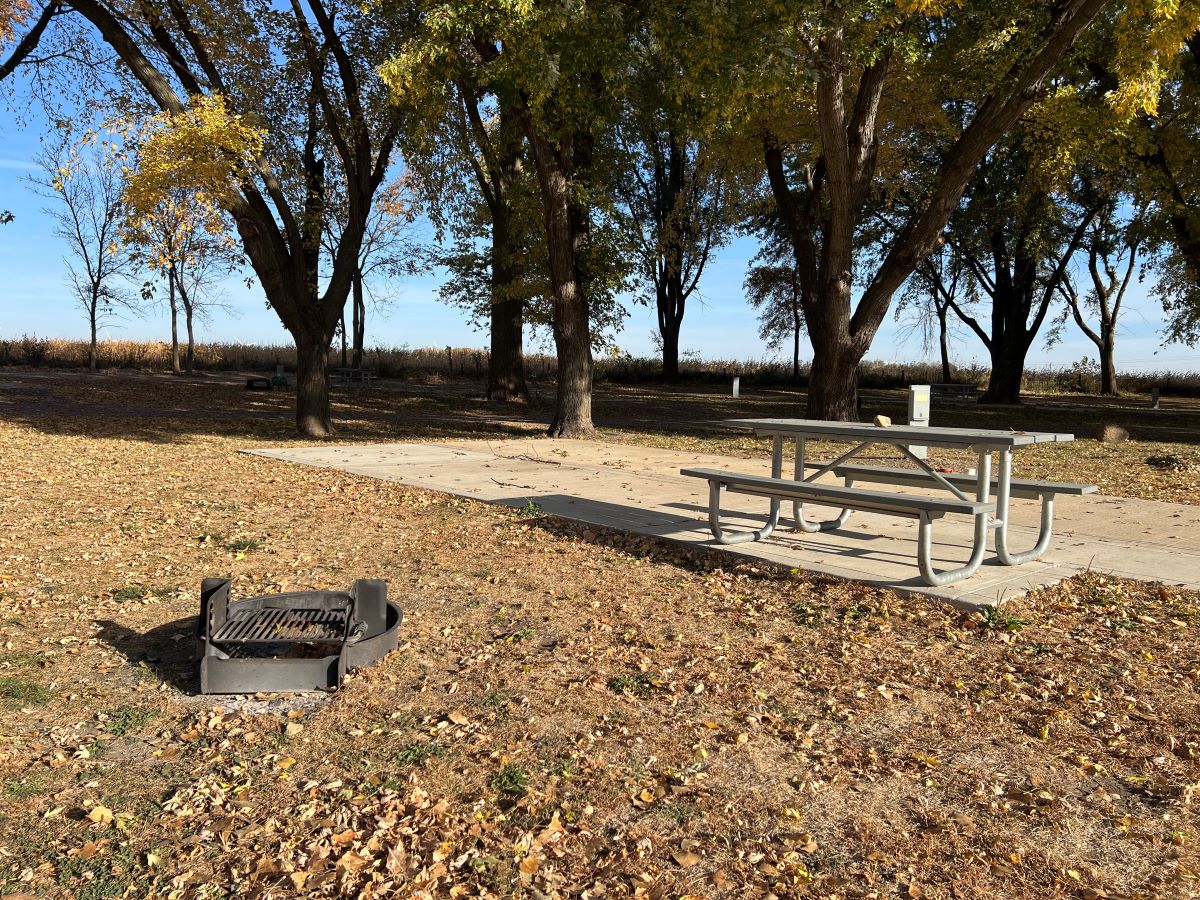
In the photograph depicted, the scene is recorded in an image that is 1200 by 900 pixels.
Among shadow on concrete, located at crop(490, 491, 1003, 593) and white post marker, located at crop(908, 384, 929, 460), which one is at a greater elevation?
white post marker, located at crop(908, 384, 929, 460)

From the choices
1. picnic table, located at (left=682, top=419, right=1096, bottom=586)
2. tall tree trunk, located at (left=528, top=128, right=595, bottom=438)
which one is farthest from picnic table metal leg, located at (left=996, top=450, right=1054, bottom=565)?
tall tree trunk, located at (left=528, top=128, right=595, bottom=438)

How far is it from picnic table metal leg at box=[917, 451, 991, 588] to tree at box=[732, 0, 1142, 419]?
715 centimetres

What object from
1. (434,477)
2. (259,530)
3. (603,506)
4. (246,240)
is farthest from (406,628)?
(246,240)

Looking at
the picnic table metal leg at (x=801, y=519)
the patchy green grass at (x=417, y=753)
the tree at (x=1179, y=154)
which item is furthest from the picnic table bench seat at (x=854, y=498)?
the tree at (x=1179, y=154)

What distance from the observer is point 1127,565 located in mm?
6109

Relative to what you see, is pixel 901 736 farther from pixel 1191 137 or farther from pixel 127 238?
pixel 1191 137

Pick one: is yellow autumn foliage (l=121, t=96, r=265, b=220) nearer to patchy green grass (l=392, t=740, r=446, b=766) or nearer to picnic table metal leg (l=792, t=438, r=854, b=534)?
picnic table metal leg (l=792, t=438, r=854, b=534)

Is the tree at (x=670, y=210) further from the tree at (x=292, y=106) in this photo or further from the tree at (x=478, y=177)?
the tree at (x=292, y=106)

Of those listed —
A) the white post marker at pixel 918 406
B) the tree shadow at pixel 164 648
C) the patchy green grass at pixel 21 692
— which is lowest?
the patchy green grass at pixel 21 692

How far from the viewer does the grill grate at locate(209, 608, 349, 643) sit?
4.40 meters

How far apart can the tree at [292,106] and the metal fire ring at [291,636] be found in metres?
10.0

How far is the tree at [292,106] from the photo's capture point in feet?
44.8

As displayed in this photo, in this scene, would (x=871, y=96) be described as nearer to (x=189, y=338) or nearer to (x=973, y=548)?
(x=973, y=548)

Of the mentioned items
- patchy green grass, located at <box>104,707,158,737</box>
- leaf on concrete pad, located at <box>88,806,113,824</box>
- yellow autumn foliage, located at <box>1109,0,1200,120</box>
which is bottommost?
leaf on concrete pad, located at <box>88,806,113,824</box>
